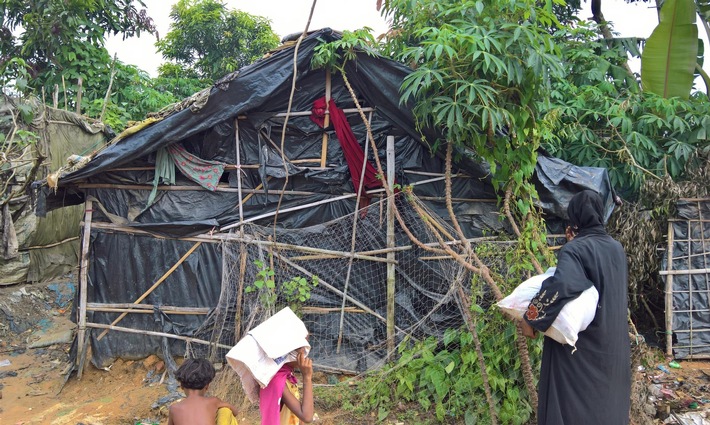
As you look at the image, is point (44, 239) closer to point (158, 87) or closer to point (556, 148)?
point (158, 87)

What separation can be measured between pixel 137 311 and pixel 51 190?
1681 millimetres

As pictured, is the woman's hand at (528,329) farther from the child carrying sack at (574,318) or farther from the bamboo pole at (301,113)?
the bamboo pole at (301,113)

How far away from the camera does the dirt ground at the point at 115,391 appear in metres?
4.89

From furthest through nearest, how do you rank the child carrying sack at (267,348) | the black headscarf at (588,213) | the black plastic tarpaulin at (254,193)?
the black plastic tarpaulin at (254,193), the black headscarf at (588,213), the child carrying sack at (267,348)

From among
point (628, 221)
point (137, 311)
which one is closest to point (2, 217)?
point (137, 311)

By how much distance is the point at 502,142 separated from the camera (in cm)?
479

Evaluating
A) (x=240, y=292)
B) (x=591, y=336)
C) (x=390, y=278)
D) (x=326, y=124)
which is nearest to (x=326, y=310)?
(x=390, y=278)

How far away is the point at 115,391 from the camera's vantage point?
562 cm

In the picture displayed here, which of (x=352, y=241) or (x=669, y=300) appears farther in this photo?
(x=669, y=300)

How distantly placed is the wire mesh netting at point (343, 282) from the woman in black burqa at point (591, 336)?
2937mm

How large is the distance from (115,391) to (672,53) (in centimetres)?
869

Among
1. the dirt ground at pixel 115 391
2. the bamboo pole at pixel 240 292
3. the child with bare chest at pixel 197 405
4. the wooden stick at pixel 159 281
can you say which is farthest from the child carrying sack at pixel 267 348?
the wooden stick at pixel 159 281

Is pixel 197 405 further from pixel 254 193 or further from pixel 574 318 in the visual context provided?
pixel 254 193

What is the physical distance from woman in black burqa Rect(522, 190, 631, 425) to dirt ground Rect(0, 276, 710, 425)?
7.91ft
